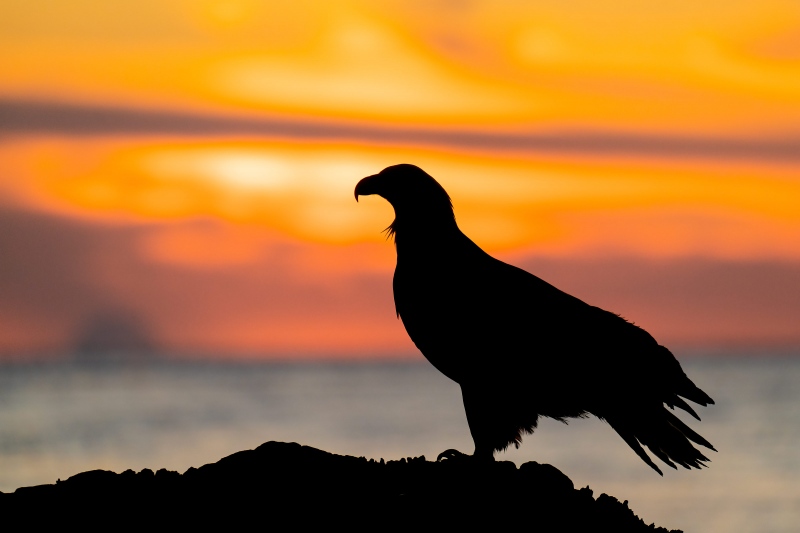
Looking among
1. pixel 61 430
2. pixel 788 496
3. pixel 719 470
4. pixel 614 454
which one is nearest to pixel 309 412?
pixel 61 430

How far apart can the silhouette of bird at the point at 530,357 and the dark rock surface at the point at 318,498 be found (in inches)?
63.9

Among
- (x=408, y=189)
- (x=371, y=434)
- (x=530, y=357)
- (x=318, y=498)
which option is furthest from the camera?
(x=371, y=434)

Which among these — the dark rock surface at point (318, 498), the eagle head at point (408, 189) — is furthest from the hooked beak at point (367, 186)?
the dark rock surface at point (318, 498)

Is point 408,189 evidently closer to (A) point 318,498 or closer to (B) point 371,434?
(A) point 318,498

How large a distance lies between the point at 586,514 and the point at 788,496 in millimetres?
27732

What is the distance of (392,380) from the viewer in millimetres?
90812

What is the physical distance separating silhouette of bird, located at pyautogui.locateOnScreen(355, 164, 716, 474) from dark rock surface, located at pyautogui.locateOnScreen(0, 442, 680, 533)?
162 centimetres

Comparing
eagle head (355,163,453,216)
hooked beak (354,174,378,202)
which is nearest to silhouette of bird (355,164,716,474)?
eagle head (355,163,453,216)

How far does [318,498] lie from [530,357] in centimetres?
285

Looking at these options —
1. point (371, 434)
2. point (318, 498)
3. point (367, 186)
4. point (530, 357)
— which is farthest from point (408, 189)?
point (371, 434)

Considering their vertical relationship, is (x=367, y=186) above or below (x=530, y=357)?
above

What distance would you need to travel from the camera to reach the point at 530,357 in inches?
368

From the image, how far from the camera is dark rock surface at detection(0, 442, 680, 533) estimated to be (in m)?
6.87

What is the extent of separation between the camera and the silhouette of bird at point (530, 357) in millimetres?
9195
